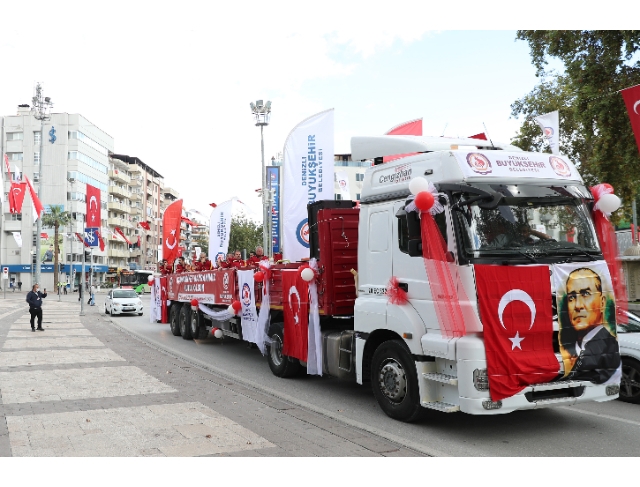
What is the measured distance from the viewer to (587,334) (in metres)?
6.25

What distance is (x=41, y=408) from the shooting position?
25.0ft

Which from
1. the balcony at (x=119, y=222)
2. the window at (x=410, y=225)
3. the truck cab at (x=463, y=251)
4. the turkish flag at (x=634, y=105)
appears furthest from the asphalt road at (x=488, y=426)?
the balcony at (x=119, y=222)

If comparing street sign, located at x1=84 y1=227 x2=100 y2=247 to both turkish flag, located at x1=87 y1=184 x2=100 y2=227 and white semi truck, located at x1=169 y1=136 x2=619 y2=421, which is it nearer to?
turkish flag, located at x1=87 y1=184 x2=100 y2=227

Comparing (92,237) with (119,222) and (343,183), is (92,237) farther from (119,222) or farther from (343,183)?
(119,222)

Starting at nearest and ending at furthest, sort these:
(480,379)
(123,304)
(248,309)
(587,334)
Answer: (480,379) < (587,334) < (248,309) < (123,304)

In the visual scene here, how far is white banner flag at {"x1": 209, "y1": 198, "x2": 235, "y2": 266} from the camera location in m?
20.4

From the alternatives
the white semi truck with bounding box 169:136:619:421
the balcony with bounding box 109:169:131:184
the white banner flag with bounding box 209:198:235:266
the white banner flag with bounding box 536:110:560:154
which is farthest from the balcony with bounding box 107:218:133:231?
the white semi truck with bounding box 169:136:619:421


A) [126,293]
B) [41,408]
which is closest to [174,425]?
[41,408]

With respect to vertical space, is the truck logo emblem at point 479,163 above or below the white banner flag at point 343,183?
below

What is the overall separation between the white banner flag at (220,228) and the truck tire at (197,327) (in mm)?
4597

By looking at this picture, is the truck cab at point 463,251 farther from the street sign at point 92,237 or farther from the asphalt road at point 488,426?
the street sign at point 92,237

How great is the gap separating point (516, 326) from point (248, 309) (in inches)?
269

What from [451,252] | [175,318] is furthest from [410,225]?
[175,318]

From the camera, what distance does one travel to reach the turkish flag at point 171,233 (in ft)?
70.5
